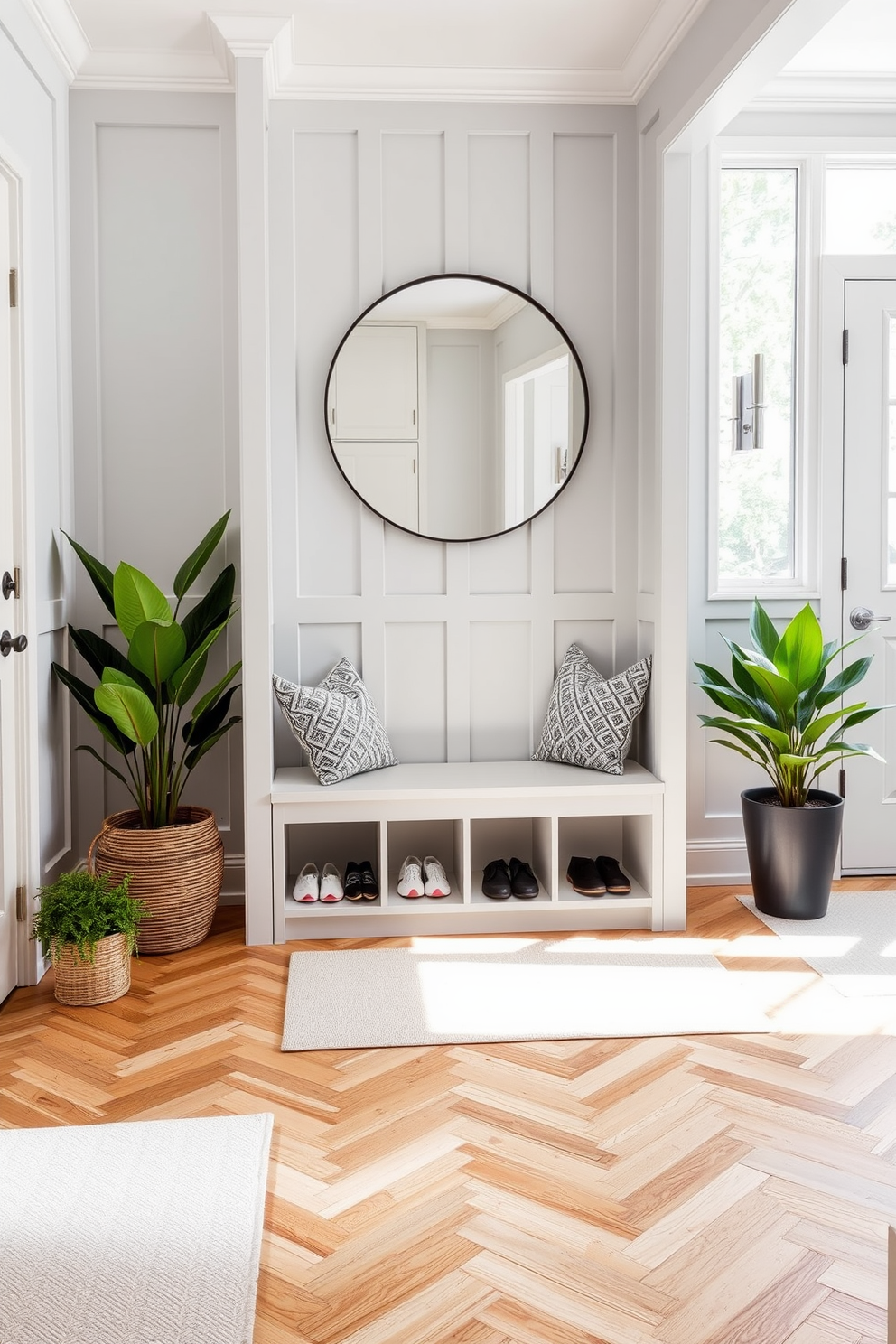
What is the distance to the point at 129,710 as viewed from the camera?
2949mm

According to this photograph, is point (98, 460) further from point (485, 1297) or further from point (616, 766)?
point (485, 1297)

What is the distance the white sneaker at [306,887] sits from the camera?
325cm

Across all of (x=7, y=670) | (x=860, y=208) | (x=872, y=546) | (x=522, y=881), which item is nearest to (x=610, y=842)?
(x=522, y=881)

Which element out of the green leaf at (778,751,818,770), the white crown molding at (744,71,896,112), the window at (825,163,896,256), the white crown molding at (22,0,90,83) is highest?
the white crown molding at (744,71,896,112)

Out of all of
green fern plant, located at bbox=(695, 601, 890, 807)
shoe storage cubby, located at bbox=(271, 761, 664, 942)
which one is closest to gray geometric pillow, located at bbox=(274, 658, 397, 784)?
shoe storage cubby, located at bbox=(271, 761, 664, 942)

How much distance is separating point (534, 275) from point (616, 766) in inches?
64.5

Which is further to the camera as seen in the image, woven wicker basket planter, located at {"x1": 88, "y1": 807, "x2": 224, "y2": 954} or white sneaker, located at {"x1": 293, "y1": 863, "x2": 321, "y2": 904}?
white sneaker, located at {"x1": 293, "y1": 863, "x2": 321, "y2": 904}

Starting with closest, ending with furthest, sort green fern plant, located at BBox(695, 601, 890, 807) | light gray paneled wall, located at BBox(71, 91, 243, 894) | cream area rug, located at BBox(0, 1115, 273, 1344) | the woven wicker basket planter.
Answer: cream area rug, located at BBox(0, 1115, 273, 1344) < the woven wicker basket planter < green fern plant, located at BBox(695, 601, 890, 807) < light gray paneled wall, located at BBox(71, 91, 243, 894)

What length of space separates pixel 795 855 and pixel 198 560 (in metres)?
2.03

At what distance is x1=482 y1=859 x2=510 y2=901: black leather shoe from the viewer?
328 centimetres

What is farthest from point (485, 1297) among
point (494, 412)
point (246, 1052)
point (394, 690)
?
point (494, 412)

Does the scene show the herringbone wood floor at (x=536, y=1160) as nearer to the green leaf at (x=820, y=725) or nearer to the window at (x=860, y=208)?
the green leaf at (x=820, y=725)

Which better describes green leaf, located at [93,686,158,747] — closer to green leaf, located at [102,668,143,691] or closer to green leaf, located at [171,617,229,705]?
green leaf, located at [102,668,143,691]

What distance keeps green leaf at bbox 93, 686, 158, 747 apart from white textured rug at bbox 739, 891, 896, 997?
1.92 m
